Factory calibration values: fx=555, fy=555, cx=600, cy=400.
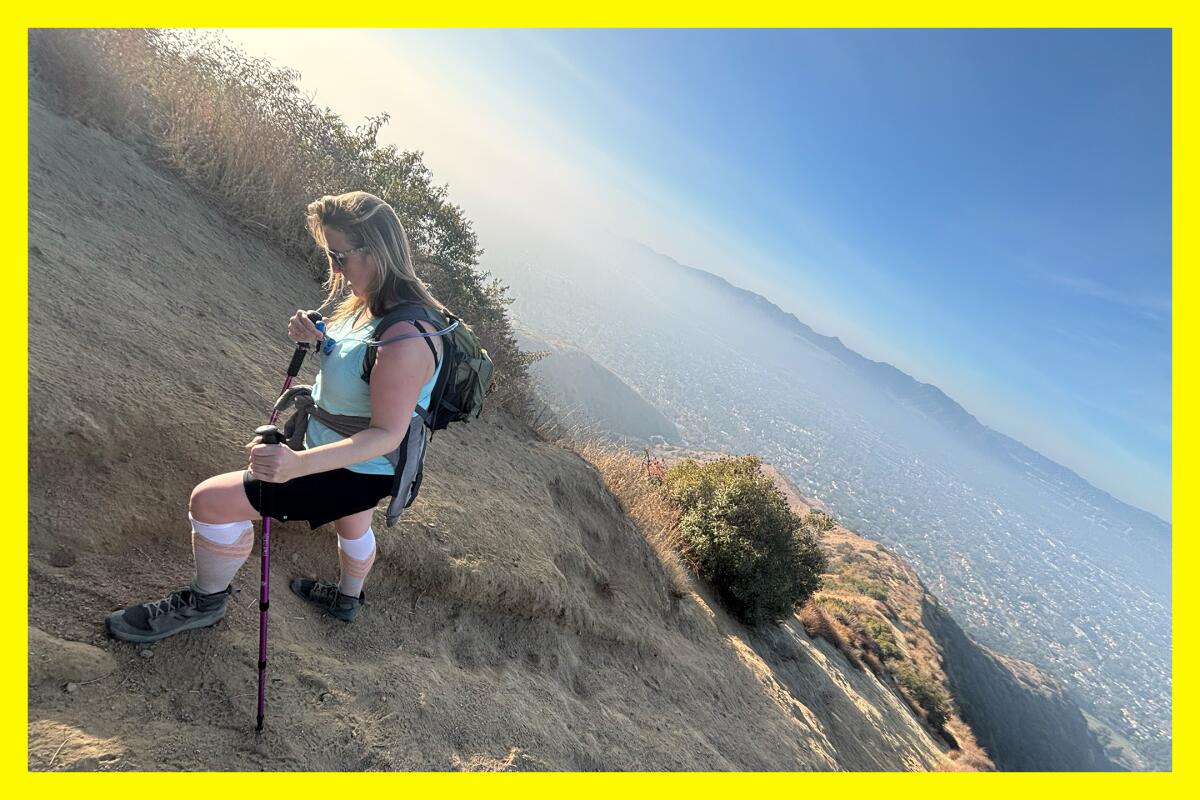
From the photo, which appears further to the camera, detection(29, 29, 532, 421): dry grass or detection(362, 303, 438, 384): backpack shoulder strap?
detection(29, 29, 532, 421): dry grass

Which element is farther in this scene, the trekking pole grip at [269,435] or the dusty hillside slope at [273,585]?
the dusty hillside slope at [273,585]

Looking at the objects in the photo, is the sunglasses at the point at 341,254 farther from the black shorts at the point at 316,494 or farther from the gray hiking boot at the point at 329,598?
the gray hiking boot at the point at 329,598

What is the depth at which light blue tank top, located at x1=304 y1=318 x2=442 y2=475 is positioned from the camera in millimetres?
2207

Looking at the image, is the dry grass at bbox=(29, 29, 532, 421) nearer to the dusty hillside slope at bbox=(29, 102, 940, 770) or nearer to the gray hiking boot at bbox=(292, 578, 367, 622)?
the dusty hillside slope at bbox=(29, 102, 940, 770)

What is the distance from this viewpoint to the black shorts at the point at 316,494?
2.24 m

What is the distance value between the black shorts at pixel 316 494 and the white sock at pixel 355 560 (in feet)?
2.03

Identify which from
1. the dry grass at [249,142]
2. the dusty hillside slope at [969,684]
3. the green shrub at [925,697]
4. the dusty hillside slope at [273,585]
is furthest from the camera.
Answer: the dusty hillside slope at [969,684]

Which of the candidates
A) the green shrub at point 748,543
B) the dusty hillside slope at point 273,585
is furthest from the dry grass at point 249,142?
the green shrub at point 748,543

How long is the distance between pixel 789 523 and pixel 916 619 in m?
32.2

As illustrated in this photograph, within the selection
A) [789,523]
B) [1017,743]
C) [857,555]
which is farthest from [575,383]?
[789,523]

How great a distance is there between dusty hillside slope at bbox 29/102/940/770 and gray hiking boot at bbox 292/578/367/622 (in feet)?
0.26

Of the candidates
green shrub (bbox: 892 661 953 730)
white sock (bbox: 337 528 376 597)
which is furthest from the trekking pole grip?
green shrub (bbox: 892 661 953 730)

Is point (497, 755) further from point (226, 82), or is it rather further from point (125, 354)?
point (226, 82)

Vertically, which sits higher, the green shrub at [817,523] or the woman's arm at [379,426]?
the woman's arm at [379,426]
